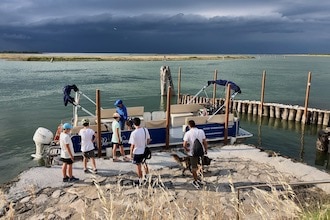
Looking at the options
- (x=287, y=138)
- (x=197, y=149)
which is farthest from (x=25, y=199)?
(x=287, y=138)

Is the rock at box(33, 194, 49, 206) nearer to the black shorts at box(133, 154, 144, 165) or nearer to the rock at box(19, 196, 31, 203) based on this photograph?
the rock at box(19, 196, 31, 203)

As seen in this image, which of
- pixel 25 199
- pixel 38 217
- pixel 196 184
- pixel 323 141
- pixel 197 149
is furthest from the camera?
pixel 323 141

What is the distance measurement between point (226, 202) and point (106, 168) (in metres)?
4.63

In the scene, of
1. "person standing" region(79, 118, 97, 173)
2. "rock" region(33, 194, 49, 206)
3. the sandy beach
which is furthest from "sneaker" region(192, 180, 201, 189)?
"rock" region(33, 194, 49, 206)

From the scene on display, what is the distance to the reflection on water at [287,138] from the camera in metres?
17.1

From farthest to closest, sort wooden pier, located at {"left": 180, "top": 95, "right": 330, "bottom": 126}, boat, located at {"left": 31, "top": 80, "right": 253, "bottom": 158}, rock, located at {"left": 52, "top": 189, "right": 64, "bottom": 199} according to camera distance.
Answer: wooden pier, located at {"left": 180, "top": 95, "right": 330, "bottom": 126}, boat, located at {"left": 31, "top": 80, "right": 253, "bottom": 158}, rock, located at {"left": 52, "top": 189, "right": 64, "bottom": 199}

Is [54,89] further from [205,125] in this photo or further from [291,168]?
[291,168]

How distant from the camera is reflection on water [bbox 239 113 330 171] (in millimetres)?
17062

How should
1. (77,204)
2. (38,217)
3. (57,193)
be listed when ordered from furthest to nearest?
(57,193)
(77,204)
(38,217)

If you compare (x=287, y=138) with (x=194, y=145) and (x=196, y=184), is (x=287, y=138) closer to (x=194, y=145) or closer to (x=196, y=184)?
(x=196, y=184)

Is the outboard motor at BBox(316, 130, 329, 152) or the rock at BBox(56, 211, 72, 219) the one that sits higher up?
the rock at BBox(56, 211, 72, 219)

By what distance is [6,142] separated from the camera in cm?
1848

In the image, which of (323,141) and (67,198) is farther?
(323,141)

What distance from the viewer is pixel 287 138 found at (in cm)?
2078
